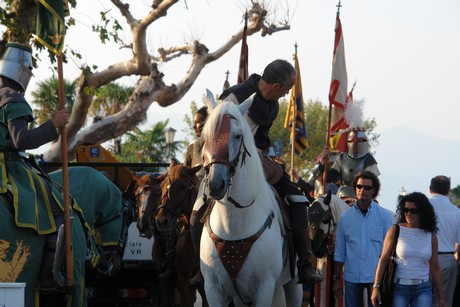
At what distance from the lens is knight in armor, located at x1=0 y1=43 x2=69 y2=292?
29.2ft

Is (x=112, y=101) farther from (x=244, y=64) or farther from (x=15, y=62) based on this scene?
(x=15, y=62)

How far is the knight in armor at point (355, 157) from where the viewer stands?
57.4 feet

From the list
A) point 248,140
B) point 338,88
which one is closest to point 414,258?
point 248,140

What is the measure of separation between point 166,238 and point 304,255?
9.03 ft

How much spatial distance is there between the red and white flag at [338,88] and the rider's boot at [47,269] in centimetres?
757

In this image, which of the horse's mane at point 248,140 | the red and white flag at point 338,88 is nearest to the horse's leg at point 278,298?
the horse's mane at point 248,140

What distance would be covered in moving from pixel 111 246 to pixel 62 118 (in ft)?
7.09

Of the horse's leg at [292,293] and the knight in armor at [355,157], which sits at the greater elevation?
the knight in armor at [355,157]

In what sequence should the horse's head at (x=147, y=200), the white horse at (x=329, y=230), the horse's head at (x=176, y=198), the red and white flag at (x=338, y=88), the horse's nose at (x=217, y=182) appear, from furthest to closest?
the red and white flag at (x=338, y=88) → the white horse at (x=329, y=230) → the horse's head at (x=147, y=200) → the horse's head at (x=176, y=198) → the horse's nose at (x=217, y=182)

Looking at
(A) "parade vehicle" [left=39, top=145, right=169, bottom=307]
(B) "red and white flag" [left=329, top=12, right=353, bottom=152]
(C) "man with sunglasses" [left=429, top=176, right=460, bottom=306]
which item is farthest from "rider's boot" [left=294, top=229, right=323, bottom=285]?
(B) "red and white flag" [left=329, top=12, right=353, bottom=152]

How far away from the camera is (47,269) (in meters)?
9.36

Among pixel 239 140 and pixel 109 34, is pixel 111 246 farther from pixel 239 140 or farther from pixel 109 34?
pixel 109 34

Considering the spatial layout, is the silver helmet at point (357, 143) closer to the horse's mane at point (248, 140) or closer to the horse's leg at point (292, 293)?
the horse's leg at point (292, 293)

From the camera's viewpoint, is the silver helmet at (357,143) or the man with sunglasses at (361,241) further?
the silver helmet at (357,143)
